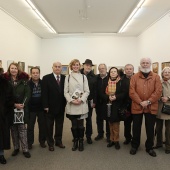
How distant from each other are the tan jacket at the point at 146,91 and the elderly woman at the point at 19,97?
6.35ft

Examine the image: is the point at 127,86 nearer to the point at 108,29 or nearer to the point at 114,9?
the point at 114,9

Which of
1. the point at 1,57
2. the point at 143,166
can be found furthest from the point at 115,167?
the point at 1,57

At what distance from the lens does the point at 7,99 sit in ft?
10.9

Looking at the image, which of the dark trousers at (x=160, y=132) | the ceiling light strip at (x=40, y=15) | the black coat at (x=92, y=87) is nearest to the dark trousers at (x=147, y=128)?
the dark trousers at (x=160, y=132)

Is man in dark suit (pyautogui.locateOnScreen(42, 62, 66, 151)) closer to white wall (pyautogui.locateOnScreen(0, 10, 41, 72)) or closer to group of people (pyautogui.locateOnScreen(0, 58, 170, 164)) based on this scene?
group of people (pyautogui.locateOnScreen(0, 58, 170, 164))

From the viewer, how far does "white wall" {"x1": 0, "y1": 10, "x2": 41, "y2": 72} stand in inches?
249

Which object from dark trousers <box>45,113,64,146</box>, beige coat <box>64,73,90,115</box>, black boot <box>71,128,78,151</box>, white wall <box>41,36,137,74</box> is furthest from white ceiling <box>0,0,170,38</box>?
black boot <box>71,128,78,151</box>

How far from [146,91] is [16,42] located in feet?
17.8

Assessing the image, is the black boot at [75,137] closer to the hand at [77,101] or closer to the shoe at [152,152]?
the hand at [77,101]

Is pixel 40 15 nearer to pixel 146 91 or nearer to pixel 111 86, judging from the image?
pixel 111 86

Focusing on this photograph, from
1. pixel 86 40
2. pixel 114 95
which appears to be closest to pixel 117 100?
pixel 114 95

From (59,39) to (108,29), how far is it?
2848 millimetres

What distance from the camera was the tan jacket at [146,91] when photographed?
11.8 ft

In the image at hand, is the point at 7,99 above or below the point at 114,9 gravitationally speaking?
below
